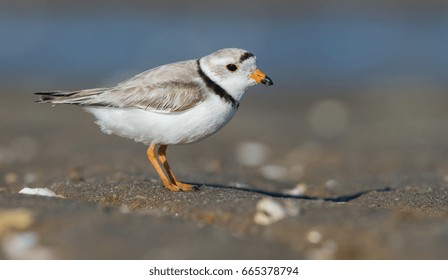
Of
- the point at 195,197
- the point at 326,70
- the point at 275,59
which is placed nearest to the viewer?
the point at 195,197

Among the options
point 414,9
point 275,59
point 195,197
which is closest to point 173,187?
point 195,197

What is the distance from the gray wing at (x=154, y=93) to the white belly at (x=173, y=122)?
2.0 inches

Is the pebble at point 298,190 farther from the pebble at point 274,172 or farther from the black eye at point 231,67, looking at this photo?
the black eye at point 231,67

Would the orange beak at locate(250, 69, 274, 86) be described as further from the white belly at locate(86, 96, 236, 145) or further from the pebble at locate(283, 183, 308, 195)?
the pebble at locate(283, 183, 308, 195)

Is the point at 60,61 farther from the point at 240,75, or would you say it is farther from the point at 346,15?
the point at 240,75

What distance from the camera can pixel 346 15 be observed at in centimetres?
2608

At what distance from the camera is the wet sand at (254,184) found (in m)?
3.94

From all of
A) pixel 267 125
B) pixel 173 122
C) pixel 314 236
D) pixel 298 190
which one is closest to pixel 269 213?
pixel 314 236

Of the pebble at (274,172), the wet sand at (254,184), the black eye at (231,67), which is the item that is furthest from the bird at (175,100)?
the pebble at (274,172)

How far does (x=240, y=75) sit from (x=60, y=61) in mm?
13648

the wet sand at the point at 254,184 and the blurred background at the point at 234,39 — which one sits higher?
the wet sand at the point at 254,184

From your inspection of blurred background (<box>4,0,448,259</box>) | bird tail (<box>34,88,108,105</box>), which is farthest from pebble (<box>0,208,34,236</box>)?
bird tail (<box>34,88,108,105</box>)

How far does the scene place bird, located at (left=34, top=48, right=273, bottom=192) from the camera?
5.52 metres

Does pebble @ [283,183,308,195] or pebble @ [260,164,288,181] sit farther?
pebble @ [260,164,288,181]
